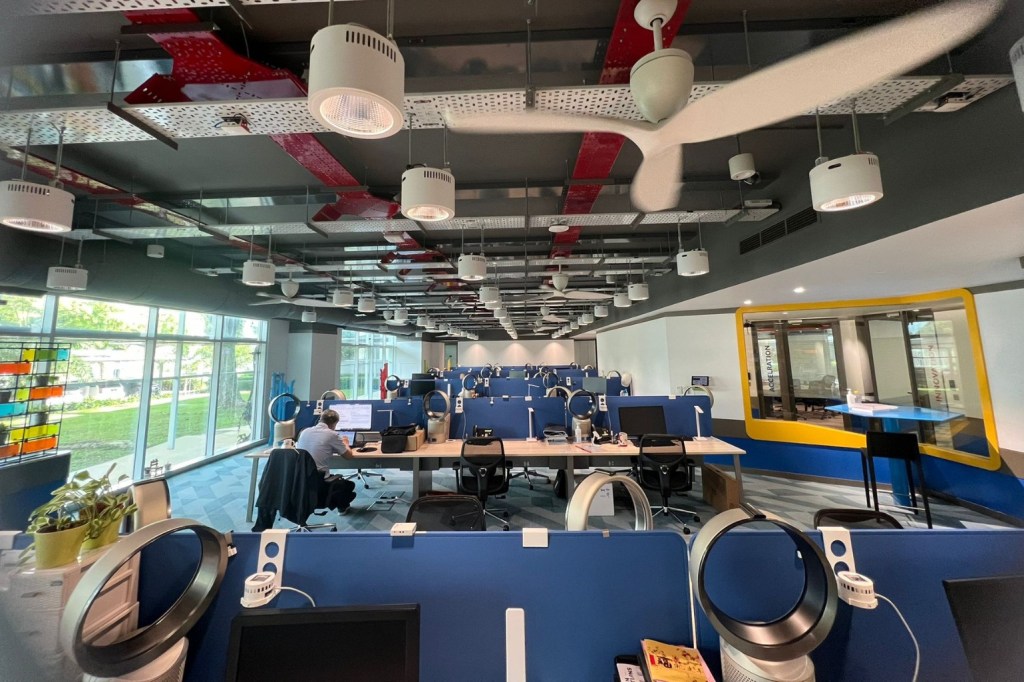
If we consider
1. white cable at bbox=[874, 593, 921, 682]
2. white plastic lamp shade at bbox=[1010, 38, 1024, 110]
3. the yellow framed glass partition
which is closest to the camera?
white cable at bbox=[874, 593, 921, 682]

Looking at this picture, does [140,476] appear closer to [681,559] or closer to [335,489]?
[335,489]

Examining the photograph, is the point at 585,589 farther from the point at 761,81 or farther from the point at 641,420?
the point at 641,420

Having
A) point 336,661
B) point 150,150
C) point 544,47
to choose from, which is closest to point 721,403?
point 544,47

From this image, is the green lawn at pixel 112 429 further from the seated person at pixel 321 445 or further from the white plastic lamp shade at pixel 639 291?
the white plastic lamp shade at pixel 639 291

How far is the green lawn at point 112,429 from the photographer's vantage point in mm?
4848

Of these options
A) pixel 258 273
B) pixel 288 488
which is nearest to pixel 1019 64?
pixel 258 273

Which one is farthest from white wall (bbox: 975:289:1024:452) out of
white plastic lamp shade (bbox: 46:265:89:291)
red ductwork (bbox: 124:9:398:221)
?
white plastic lamp shade (bbox: 46:265:89:291)

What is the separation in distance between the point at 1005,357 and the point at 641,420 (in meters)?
4.06

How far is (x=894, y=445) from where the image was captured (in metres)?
3.89

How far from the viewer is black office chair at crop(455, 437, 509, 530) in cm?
366

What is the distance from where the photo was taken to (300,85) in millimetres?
1746

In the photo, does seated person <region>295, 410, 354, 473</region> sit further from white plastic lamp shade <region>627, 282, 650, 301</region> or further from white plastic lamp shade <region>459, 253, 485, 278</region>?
white plastic lamp shade <region>627, 282, 650, 301</region>

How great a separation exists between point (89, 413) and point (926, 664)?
809 centimetres

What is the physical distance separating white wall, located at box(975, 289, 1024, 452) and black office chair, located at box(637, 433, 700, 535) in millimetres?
3602
